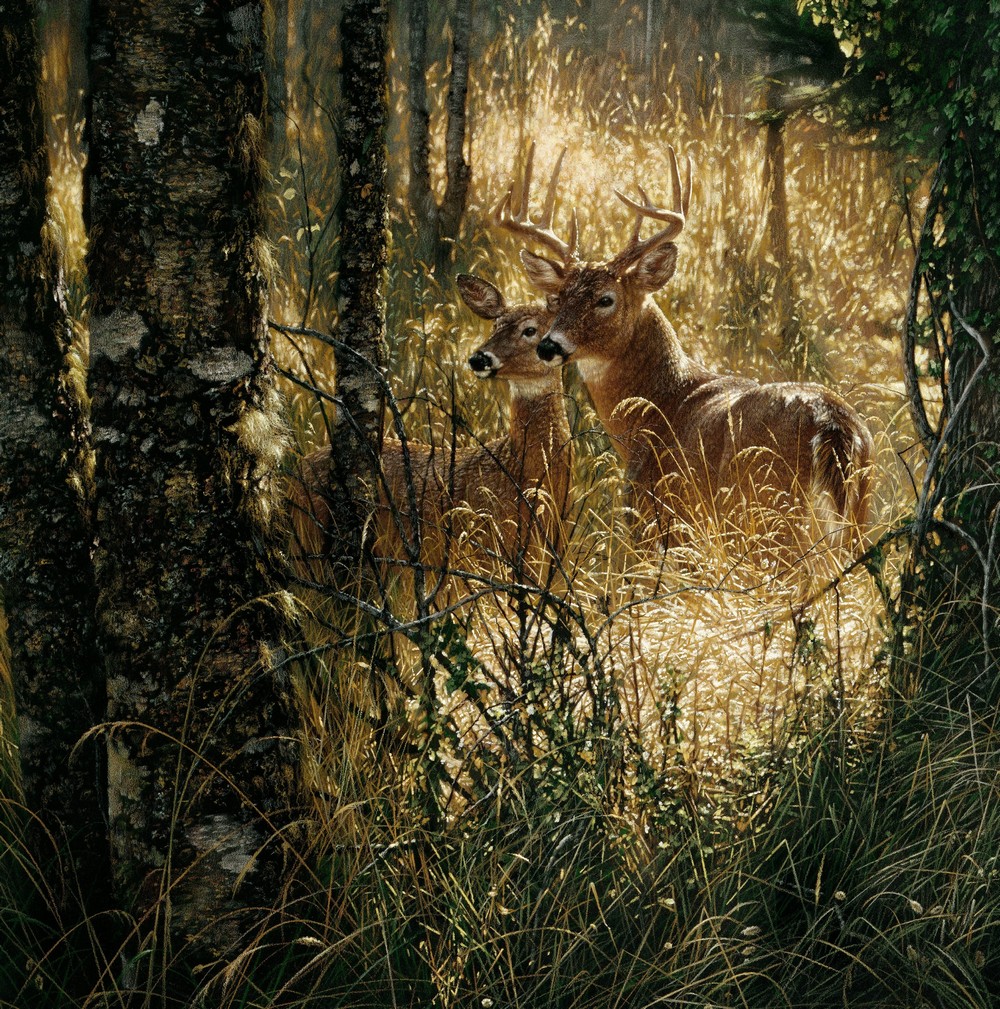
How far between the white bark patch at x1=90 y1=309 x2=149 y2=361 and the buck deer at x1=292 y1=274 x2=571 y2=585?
2.46 m

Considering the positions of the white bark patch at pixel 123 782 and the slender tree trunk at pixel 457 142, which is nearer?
the white bark patch at pixel 123 782

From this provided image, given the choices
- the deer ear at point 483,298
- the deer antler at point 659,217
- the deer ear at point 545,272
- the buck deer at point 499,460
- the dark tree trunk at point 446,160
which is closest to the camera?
the buck deer at point 499,460

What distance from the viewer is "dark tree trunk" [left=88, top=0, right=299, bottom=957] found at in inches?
103

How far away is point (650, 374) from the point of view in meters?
6.80

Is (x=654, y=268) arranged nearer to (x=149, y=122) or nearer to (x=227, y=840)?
Answer: (x=149, y=122)

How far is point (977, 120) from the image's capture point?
402cm

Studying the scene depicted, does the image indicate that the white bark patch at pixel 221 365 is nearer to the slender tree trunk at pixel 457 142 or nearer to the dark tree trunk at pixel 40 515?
the dark tree trunk at pixel 40 515

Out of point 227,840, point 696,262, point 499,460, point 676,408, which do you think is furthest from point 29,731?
point 696,262

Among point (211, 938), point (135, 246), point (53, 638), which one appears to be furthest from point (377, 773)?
point (135, 246)

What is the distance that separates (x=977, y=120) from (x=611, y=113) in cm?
693

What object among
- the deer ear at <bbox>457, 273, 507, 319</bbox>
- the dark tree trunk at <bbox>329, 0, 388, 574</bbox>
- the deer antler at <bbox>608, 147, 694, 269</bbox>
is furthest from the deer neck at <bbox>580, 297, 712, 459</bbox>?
the dark tree trunk at <bbox>329, 0, 388, 574</bbox>

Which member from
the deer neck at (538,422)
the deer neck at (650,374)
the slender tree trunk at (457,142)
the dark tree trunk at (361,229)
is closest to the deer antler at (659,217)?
the deer neck at (650,374)

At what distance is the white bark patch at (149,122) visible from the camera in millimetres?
2617

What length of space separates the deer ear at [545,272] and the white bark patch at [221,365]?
14.3ft
